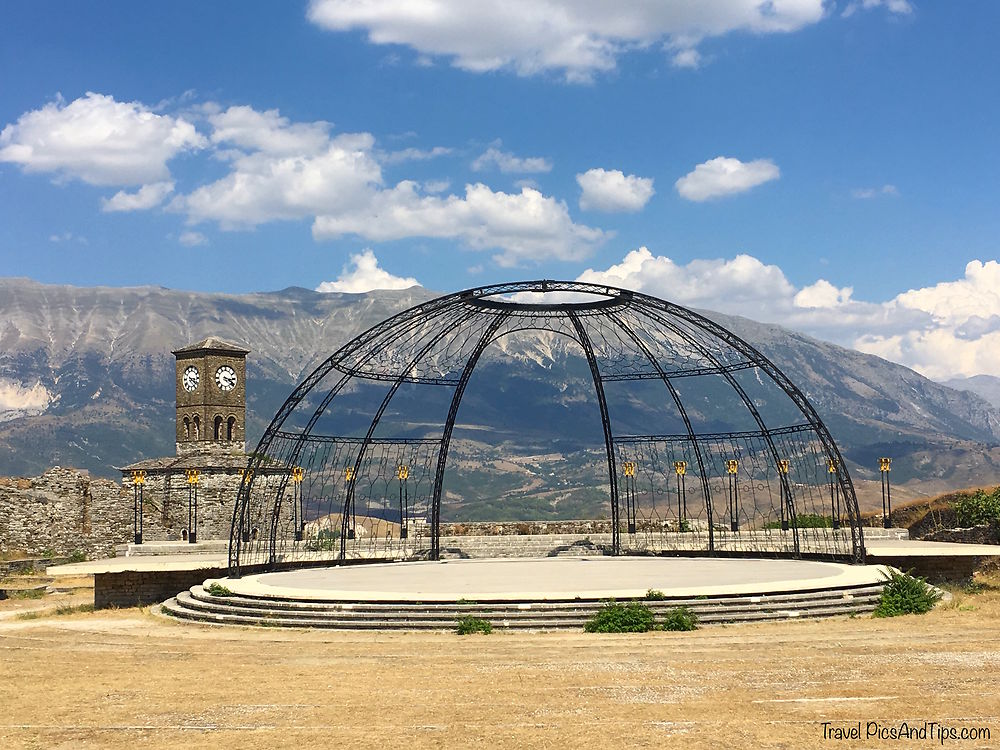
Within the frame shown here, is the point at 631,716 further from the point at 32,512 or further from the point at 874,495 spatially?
the point at 874,495

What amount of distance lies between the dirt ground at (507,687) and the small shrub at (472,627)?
271mm

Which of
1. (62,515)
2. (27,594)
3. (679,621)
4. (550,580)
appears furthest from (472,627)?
(62,515)

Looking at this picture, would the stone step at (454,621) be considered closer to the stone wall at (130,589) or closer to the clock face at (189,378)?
the stone wall at (130,589)

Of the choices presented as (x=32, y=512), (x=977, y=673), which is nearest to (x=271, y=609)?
(x=977, y=673)

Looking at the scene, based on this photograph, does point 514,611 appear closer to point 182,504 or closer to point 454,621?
point 454,621

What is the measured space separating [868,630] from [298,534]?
942 inches

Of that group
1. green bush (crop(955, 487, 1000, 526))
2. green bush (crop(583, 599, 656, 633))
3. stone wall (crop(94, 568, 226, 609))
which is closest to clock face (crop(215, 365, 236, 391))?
stone wall (crop(94, 568, 226, 609))

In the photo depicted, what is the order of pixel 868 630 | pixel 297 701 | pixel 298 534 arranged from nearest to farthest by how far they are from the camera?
pixel 297 701 → pixel 868 630 → pixel 298 534

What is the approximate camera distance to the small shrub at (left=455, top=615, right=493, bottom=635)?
23.2 meters

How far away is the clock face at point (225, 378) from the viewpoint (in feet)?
232

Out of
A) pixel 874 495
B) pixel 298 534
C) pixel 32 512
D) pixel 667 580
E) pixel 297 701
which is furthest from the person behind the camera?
pixel 874 495

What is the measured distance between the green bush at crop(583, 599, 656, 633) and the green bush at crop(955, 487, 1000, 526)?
2213 centimetres

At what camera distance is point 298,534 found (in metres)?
41.2

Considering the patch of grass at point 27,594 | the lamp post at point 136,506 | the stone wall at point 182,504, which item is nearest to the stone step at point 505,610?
the patch of grass at point 27,594
